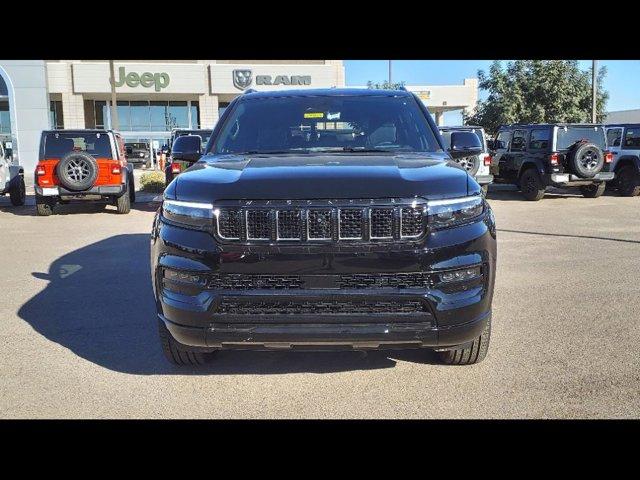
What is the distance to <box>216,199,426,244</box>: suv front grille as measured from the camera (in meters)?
3.14

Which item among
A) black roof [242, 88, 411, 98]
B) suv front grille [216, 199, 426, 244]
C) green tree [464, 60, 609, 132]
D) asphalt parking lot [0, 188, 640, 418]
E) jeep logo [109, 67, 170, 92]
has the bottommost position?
asphalt parking lot [0, 188, 640, 418]

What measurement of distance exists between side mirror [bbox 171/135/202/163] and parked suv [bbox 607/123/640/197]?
49.1 feet

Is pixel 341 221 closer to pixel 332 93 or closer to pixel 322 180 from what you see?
pixel 322 180

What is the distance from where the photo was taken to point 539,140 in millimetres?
15617

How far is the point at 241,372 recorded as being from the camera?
399cm

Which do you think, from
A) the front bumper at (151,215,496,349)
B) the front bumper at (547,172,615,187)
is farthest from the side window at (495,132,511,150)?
the front bumper at (151,215,496,349)

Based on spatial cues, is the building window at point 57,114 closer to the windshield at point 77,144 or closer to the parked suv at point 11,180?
the parked suv at point 11,180

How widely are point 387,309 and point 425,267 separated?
0.96 feet

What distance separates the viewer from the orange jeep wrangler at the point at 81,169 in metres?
12.5

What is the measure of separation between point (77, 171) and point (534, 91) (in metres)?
19.2

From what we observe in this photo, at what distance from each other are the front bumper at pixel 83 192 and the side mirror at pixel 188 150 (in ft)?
29.2

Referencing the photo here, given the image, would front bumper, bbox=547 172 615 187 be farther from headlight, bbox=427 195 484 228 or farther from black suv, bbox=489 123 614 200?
headlight, bbox=427 195 484 228

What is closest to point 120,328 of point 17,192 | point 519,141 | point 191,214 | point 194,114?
point 191,214
